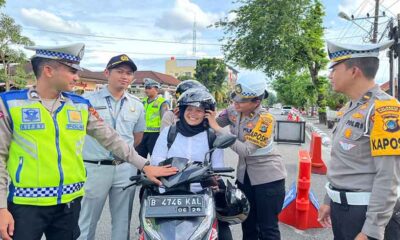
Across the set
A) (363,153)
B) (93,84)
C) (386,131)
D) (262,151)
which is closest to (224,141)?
(363,153)

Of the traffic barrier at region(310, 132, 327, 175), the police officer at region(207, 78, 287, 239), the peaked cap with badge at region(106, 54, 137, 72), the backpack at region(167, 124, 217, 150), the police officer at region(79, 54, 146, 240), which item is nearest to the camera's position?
the backpack at region(167, 124, 217, 150)

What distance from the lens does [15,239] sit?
7.02ft

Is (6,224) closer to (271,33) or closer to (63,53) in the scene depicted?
(63,53)

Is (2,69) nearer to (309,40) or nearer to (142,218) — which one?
(309,40)

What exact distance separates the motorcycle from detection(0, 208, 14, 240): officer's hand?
0.74 meters

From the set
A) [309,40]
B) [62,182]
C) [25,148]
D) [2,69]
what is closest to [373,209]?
[62,182]

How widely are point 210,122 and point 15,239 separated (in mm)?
1494

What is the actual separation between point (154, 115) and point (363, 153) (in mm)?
5227

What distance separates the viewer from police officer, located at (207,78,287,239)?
3051 mm

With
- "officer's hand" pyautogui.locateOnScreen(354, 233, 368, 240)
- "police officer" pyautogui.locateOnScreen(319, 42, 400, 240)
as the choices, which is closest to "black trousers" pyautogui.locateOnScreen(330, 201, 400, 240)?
"police officer" pyautogui.locateOnScreen(319, 42, 400, 240)

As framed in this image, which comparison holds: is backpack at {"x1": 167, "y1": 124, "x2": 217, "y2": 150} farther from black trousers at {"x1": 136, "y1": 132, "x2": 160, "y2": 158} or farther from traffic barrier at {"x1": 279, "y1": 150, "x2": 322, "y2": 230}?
black trousers at {"x1": 136, "y1": 132, "x2": 160, "y2": 158}

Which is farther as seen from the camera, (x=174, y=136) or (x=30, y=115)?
(x=174, y=136)

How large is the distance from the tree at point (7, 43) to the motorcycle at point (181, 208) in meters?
17.9

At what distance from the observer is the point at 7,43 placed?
18.0m
